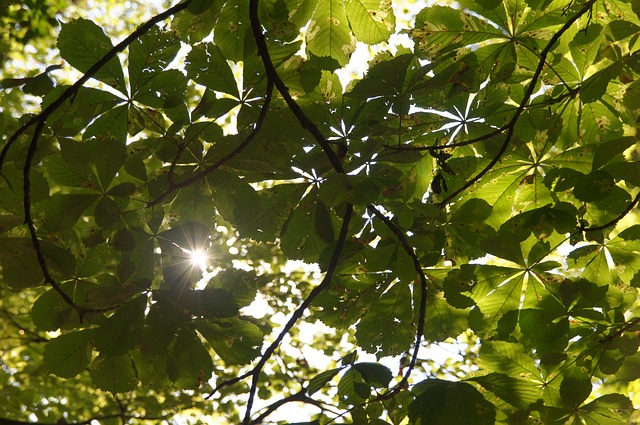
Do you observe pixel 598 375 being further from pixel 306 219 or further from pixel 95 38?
pixel 95 38

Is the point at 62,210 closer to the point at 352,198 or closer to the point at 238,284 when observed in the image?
the point at 238,284

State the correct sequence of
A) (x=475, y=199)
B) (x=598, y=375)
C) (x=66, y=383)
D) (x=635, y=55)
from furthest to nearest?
(x=66, y=383)
(x=598, y=375)
(x=475, y=199)
(x=635, y=55)

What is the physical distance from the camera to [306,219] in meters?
1.82

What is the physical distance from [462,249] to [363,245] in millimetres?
382

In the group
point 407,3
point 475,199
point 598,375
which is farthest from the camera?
point 407,3

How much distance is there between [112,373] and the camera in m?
1.69

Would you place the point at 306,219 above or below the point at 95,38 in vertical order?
below

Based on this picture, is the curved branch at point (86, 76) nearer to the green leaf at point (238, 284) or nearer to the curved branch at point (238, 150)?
the curved branch at point (238, 150)

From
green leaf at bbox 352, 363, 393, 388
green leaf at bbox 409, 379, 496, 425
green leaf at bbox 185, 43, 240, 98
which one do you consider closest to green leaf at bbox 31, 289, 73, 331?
green leaf at bbox 185, 43, 240, 98

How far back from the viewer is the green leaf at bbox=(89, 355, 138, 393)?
1.68 m

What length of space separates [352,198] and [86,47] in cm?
99

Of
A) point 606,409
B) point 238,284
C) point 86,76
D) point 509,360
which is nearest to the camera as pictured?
point 86,76

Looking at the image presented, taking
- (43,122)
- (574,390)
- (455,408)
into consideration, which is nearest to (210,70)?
(43,122)

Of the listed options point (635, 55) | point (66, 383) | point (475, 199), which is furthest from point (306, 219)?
point (66, 383)
